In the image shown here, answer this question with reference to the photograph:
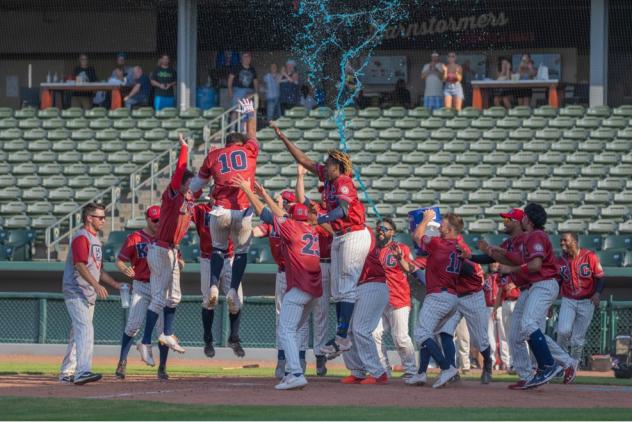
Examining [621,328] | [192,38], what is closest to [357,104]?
[192,38]

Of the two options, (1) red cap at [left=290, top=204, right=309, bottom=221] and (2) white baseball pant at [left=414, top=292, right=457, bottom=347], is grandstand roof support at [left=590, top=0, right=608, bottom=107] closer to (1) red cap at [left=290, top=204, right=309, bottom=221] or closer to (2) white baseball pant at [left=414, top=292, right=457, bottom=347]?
(2) white baseball pant at [left=414, top=292, right=457, bottom=347]

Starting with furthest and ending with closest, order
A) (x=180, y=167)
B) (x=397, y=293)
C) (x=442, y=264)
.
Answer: (x=397, y=293) → (x=180, y=167) → (x=442, y=264)

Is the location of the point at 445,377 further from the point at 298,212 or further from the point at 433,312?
the point at 298,212

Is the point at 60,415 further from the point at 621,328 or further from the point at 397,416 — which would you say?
the point at 621,328

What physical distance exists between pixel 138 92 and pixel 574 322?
1507cm

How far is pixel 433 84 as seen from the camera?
2797 cm

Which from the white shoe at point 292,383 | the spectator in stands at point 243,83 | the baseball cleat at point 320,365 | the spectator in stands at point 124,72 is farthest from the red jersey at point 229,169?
the spectator in stands at point 124,72

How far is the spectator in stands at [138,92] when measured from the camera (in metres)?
29.2

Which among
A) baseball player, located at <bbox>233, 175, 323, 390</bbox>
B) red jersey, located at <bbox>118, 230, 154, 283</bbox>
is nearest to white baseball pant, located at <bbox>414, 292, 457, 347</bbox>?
baseball player, located at <bbox>233, 175, 323, 390</bbox>

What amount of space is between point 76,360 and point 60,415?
3.40 metres

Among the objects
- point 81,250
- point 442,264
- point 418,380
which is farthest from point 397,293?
point 81,250

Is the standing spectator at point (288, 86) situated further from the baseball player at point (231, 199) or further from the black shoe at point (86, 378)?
the black shoe at point (86, 378)

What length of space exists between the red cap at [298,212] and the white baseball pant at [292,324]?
737 millimetres

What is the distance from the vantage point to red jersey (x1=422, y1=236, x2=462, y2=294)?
45.8 feet
